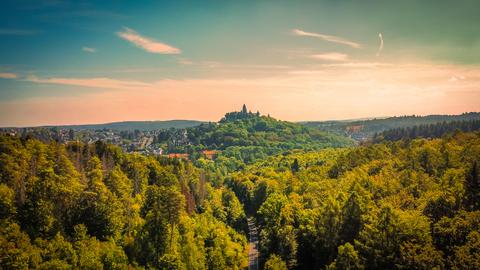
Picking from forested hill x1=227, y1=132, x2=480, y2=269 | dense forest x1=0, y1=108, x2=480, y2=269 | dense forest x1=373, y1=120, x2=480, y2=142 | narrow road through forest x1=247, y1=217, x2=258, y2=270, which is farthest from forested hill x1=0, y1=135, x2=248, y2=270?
dense forest x1=373, y1=120, x2=480, y2=142

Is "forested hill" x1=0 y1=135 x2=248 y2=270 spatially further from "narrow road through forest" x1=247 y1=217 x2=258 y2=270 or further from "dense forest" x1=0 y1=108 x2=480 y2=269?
"narrow road through forest" x1=247 y1=217 x2=258 y2=270

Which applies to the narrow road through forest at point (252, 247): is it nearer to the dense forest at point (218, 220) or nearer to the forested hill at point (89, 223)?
the dense forest at point (218, 220)

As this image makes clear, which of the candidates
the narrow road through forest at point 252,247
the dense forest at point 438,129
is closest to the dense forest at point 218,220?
the narrow road through forest at point 252,247

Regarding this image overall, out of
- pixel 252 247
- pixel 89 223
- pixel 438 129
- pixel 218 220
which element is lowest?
pixel 252 247

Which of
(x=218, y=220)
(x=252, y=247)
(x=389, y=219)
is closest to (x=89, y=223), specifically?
(x=218, y=220)

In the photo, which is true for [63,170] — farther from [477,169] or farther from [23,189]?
[477,169]

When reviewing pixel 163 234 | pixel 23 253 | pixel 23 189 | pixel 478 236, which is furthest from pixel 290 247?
pixel 23 189

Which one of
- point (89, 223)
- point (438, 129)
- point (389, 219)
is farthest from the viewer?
point (438, 129)

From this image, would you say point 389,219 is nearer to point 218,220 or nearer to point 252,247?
point 252,247
